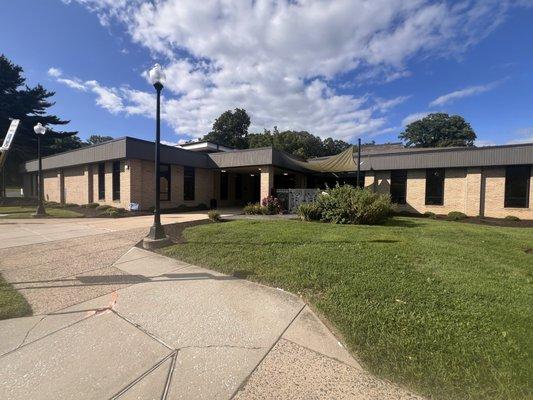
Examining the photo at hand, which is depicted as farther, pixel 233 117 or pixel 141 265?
pixel 233 117

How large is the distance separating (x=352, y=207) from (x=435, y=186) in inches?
369

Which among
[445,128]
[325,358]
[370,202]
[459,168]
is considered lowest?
[325,358]

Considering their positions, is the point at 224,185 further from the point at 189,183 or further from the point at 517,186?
the point at 517,186

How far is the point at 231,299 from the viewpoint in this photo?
3.94 m

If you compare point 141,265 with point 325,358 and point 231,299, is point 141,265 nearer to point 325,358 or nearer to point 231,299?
point 231,299

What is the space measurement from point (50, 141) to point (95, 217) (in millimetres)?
28949

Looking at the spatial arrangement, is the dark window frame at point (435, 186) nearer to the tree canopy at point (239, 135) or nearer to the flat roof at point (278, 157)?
the flat roof at point (278, 157)

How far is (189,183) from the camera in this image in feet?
62.2

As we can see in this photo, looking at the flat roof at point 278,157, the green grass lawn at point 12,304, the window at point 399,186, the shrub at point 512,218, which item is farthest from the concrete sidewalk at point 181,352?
the window at point 399,186

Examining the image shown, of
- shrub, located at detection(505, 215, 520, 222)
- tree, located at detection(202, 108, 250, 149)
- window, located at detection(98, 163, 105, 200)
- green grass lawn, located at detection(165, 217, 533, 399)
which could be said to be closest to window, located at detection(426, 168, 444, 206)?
shrub, located at detection(505, 215, 520, 222)

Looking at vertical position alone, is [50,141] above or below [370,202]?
above

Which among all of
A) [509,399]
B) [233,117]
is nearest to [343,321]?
[509,399]

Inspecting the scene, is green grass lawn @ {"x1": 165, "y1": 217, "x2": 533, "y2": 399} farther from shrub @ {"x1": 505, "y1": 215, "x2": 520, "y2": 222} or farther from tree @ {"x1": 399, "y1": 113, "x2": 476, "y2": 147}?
tree @ {"x1": 399, "y1": 113, "x2": 476, "y2": 147}

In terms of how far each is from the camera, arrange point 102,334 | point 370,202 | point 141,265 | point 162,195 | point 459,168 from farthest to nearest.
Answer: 1. point 162,195
2. point 459,168
3. point 370,202
4. point 141,265
5. point 102,334
